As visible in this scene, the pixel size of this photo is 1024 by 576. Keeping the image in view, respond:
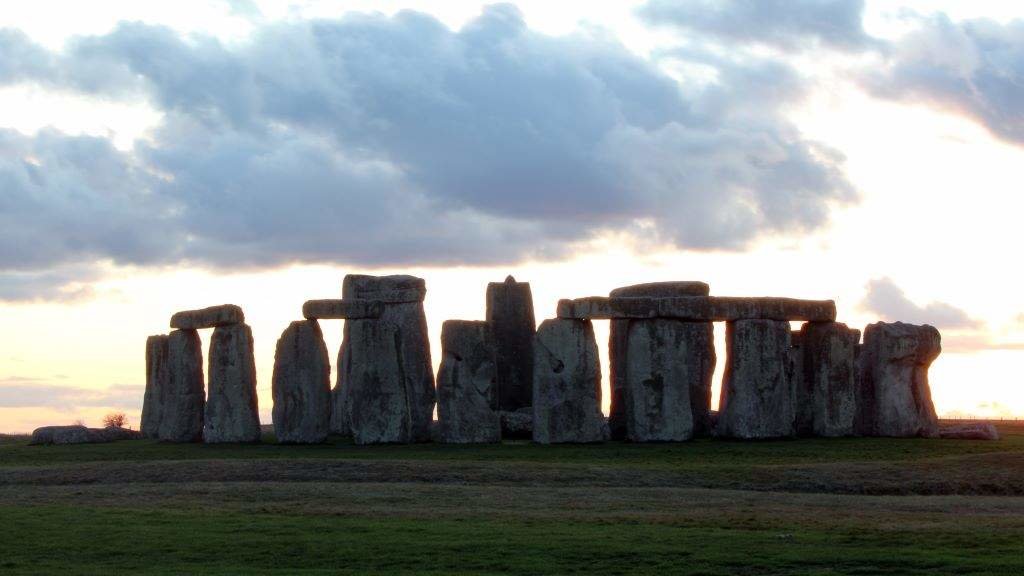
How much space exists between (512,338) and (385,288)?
3.55 metres

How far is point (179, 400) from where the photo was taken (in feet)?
114

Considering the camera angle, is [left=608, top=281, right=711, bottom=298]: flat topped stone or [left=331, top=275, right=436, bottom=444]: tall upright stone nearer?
[left=331, top=275, right=436, bottom=444]: tall upright stone

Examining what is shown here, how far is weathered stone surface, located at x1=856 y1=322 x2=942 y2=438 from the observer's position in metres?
34.1

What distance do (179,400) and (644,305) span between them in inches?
421

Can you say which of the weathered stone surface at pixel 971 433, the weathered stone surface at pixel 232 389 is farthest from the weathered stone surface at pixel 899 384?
the weathered stone surface at pixel 232 389

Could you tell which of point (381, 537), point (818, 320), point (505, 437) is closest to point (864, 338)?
point (818, 320)

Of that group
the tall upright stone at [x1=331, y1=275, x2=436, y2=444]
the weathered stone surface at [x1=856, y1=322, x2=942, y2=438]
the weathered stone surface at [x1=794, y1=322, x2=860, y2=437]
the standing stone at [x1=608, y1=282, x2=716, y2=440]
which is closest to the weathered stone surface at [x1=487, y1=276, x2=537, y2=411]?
the standing stone at [x1=608, y1=282, x2=716, y2=440]

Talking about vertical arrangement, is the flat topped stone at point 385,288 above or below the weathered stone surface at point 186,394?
above

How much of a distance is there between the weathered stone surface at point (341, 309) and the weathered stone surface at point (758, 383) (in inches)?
307

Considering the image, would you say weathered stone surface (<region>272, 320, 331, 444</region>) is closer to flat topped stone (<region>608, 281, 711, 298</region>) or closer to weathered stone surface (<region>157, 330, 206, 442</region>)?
weathered stone surface (<region>157, 330, 206, 442</region>)

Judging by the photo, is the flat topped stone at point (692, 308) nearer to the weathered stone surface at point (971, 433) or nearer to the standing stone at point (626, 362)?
the standing stone at point (626, 362)

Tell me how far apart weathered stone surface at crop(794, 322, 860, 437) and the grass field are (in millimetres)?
1923

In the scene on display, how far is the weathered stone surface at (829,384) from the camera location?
33875 mm

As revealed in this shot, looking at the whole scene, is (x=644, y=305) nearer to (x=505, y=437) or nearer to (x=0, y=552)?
(x=505, y=437)
